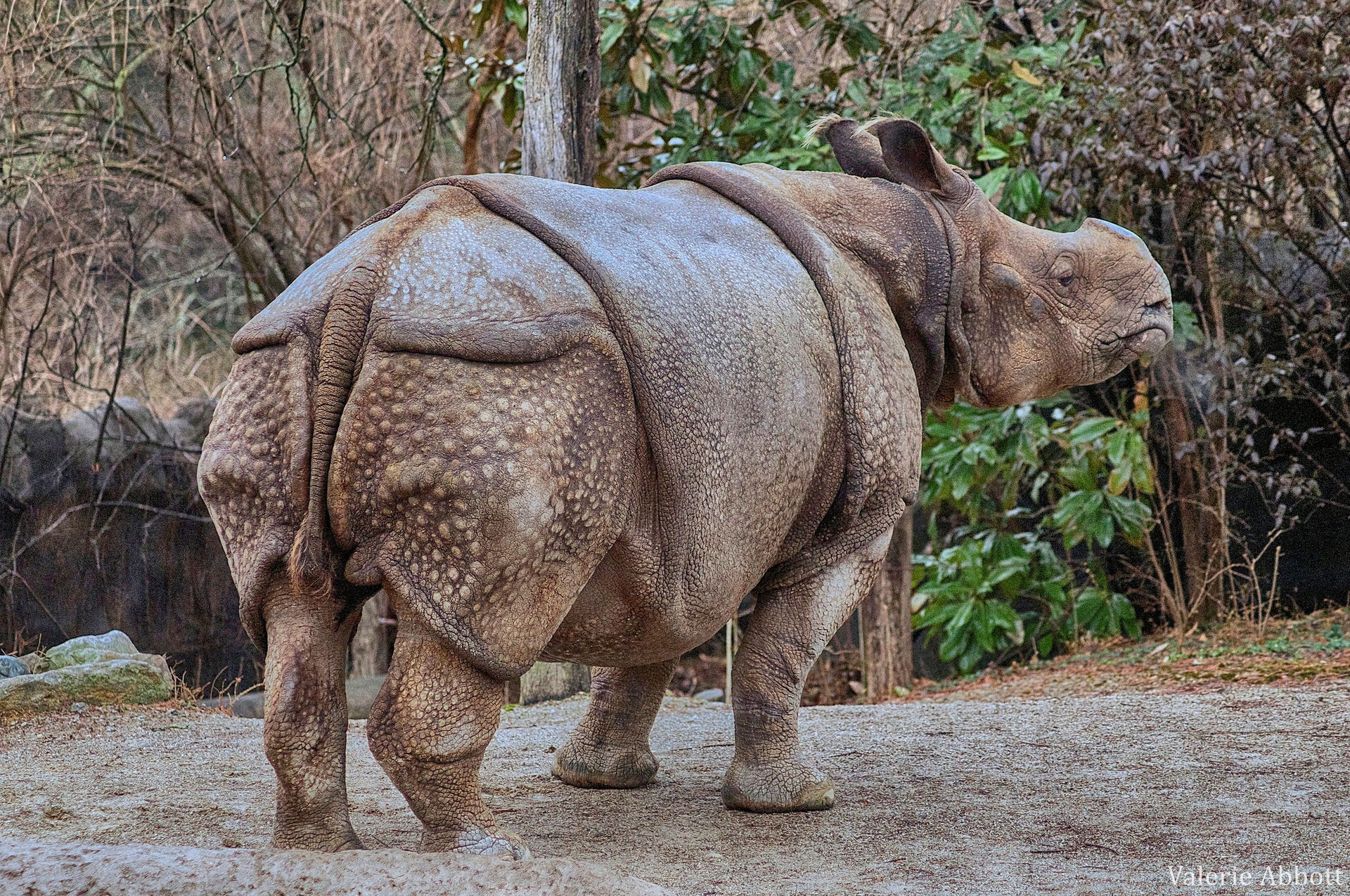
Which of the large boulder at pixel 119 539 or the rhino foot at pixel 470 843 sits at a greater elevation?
the rhino foot at pixel 470 843

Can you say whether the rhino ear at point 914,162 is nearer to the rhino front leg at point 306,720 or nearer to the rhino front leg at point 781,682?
the rhino front leg at point 781,682

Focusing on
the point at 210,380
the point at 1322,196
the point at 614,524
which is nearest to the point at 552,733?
the point at 614,524

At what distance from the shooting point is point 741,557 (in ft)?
11.7

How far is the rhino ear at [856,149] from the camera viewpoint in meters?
4.37

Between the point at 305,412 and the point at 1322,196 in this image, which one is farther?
the point at 1322,196

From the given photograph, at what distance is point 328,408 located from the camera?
2916 millimetres

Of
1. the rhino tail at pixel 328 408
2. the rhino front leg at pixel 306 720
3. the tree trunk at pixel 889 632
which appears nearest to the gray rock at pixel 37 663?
the rhino front leg at pixel 306 720

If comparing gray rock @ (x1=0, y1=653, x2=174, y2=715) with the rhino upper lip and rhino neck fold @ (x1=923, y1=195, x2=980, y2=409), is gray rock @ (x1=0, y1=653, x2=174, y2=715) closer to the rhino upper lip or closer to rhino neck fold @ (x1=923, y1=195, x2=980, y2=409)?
rhino neck fold @ (x1=923, y1=195, x2=980, y2=409)

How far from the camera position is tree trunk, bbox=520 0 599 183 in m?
5.91

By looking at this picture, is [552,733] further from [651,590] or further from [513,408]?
[513,408]

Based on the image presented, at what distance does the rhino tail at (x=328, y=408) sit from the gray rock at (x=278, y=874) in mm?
607

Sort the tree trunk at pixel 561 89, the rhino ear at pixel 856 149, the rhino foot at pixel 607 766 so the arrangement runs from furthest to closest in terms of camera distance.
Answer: the tree trunk at pixel 561 89, the rhino foot at pixel 607 766, the rhino ear at pixel 856 149

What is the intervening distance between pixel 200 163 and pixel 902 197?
562cm

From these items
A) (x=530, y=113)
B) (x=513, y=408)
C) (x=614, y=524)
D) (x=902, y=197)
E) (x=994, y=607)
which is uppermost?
(x=530, y=113)
